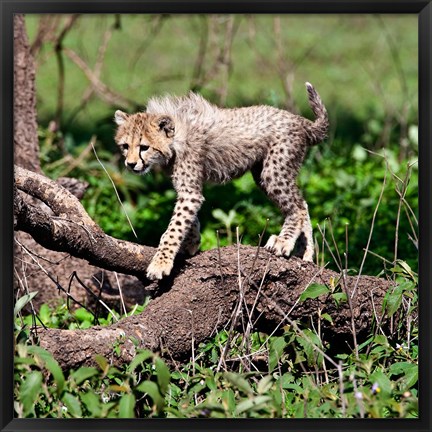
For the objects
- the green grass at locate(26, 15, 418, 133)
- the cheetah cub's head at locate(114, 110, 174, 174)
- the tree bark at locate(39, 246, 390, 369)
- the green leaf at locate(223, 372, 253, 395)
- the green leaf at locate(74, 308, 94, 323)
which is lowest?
the green leaf at locate(223, 372, 253, 395)

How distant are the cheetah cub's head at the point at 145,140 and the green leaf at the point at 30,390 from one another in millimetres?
1817

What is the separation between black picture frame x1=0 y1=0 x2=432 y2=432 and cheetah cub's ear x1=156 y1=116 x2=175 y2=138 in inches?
52.8

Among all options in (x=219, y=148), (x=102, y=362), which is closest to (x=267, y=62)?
(x=219, y=148)

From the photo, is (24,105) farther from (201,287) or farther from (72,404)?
(72,404)

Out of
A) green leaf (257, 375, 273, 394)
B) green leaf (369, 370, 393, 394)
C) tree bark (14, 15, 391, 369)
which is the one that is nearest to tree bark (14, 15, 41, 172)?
tree bark (14, 15, 391, 369)

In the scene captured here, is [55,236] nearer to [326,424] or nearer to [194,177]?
[194,177]

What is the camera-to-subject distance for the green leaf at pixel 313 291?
16.1 feet

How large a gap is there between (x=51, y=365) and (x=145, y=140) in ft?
6.09

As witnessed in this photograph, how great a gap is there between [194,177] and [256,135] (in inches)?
21.4

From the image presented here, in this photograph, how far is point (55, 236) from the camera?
485 cm

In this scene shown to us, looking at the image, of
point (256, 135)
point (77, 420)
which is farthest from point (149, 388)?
point (256, 135)

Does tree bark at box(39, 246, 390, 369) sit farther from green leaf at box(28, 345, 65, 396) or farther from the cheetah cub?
green leaf at box(28, 345, 65, 396)

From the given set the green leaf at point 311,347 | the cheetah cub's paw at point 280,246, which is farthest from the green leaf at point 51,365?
the cheetah cub's paw at point 280,246

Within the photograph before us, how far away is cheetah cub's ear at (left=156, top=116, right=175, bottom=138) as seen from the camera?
5551 mm
